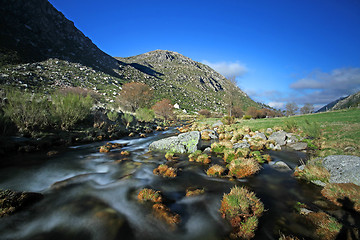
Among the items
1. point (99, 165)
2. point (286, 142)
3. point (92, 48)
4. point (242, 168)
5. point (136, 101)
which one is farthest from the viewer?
point (92, 48)

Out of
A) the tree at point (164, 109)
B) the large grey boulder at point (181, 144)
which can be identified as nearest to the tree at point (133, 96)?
the tree at point (164, 109)

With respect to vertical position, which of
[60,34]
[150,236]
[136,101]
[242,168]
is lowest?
[150,236]

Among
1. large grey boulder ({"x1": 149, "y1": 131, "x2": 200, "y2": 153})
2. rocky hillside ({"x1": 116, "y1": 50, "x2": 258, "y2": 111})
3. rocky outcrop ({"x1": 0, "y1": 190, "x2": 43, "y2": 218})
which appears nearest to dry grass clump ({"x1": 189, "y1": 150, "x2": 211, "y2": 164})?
large grey boulder ({"x1": 149, "y1": 131, "x2": 200, "y2": 153})

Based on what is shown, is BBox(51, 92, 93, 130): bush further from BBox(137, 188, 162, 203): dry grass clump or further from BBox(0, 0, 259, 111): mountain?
BBox(0, 0, 259, 111): mountain

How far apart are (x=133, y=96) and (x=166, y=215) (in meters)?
37.7

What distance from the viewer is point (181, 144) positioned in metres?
10.9

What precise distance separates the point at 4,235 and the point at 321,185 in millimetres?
10023

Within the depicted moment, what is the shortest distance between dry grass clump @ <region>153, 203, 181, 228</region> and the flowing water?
133 millimetres

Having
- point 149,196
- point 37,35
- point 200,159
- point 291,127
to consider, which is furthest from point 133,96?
point 37,35

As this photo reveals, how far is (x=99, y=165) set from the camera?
788 centimetres

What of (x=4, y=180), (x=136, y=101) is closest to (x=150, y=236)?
(x=4, y=180)

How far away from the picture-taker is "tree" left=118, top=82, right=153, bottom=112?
38.1 meters

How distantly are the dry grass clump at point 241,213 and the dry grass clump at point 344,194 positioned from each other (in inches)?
107

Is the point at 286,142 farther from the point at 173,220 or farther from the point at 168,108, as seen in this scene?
the point at 168,108
